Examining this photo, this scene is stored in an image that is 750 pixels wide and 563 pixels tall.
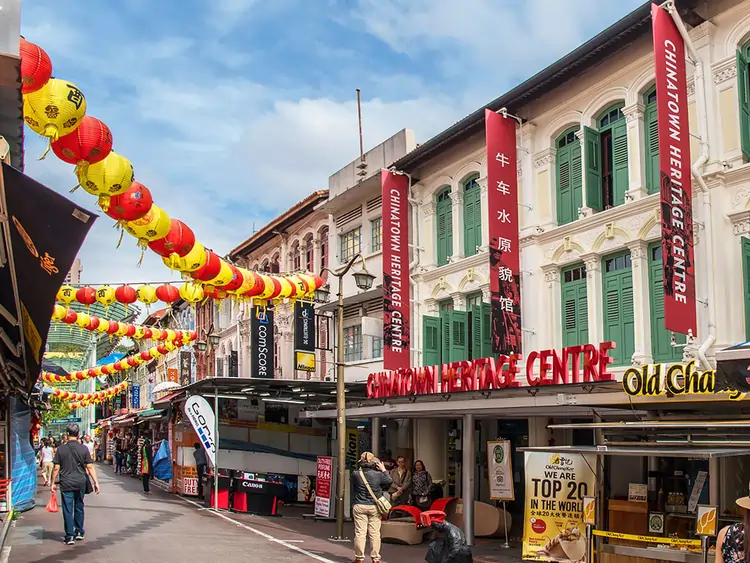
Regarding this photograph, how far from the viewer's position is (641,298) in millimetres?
16359

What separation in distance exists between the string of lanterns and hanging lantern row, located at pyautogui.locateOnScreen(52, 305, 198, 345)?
Result: 5.34m

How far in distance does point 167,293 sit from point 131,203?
8.54m

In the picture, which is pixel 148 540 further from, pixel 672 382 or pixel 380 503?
pixel 672 382

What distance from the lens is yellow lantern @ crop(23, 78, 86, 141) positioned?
8.01 metres

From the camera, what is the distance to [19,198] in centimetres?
724

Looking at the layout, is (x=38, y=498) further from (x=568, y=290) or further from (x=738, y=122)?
(x=738, y=122)

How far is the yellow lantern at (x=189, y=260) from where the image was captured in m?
12.6

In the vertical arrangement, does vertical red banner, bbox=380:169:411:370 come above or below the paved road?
above

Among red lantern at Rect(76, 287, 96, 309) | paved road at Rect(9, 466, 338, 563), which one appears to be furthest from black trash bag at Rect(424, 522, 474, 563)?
red lantern at Rect(76, 287, 96, 309)

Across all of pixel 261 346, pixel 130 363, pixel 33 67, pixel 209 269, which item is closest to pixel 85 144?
pixel 33 67

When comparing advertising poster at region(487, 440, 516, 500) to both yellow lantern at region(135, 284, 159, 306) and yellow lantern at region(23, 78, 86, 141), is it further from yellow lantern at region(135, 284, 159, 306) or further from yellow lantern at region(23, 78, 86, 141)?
yellow lantern at region(23, 78, 86, 141)

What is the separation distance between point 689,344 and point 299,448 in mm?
15125

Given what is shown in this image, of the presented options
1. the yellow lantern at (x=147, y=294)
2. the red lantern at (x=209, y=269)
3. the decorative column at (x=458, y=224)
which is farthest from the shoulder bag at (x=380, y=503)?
the decorative column at (x=458, y=224)

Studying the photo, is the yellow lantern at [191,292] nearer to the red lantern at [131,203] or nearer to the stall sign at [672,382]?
the red lantern at [131,203]
